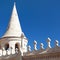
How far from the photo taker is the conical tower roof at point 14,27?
41.2 m

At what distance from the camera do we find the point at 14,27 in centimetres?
4244

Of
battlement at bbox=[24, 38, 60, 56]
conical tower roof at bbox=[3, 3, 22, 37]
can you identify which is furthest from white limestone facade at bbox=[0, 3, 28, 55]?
battlement at bbox=[24, 38, 60, 56]

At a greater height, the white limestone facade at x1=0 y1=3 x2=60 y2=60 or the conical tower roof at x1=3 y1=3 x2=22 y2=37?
the conical tower roof at x1=3 y1=3 x2=22 y2=37

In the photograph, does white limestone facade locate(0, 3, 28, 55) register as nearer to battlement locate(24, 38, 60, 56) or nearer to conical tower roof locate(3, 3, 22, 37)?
conical tower roof locate(3, 3, 22, 37)

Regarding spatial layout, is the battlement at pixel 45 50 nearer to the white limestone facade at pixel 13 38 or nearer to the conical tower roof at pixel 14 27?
the white limestone facade at pixel 13 38

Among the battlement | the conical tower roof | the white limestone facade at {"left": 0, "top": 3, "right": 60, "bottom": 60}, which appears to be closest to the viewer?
the battlement

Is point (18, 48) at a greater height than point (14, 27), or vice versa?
point (14, 27)

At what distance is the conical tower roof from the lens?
41.2m

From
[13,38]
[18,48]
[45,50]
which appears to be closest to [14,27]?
[13,38]

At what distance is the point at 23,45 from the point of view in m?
40.0

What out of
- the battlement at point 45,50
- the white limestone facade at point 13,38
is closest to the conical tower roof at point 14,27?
the white limestone facade at point 13,38

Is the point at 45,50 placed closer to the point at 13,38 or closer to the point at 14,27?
the point at 13,38

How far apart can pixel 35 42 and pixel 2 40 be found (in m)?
10.4

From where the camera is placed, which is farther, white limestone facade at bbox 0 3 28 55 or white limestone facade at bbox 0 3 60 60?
white limestone facade at bbox 0 3 28 55
